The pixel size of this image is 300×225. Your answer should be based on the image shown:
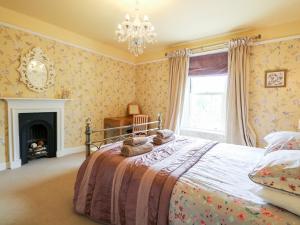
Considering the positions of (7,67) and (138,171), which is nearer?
(138,171)

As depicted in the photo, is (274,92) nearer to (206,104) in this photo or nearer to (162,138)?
(206,104)

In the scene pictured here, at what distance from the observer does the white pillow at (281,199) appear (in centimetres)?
97

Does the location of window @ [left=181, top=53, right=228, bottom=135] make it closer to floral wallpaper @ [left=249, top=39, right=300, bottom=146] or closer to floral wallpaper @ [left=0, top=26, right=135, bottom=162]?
floral wallpaper @ [left=249, top=39, right=300, bottom=146]

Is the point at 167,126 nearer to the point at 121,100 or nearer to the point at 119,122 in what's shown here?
the point at 119,122

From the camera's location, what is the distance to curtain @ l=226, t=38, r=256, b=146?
3.33m

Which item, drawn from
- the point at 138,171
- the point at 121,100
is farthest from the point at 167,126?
the point at 138,171

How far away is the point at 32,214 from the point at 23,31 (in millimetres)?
2975

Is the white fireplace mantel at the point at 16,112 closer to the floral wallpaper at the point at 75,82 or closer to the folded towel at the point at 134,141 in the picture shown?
the floral wallpaper at the point at 75,82

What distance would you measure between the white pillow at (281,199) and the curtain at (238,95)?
249 centimetres

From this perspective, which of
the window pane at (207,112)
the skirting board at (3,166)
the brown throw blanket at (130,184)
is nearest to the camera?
the brown throw blanket at (130,184)

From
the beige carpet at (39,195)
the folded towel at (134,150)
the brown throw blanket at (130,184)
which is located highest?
the folded towel at (134,150)

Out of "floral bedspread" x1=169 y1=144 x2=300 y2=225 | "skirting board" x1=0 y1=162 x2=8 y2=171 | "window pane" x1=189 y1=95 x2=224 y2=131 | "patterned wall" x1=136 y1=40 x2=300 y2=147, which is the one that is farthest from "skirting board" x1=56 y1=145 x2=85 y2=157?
"patterned wall" x1=136 y1=40 x2=300 y2=147

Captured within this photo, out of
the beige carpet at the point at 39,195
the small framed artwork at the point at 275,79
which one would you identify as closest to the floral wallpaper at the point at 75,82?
the beige carpet at the point at 39,195

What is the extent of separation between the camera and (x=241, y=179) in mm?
1396
